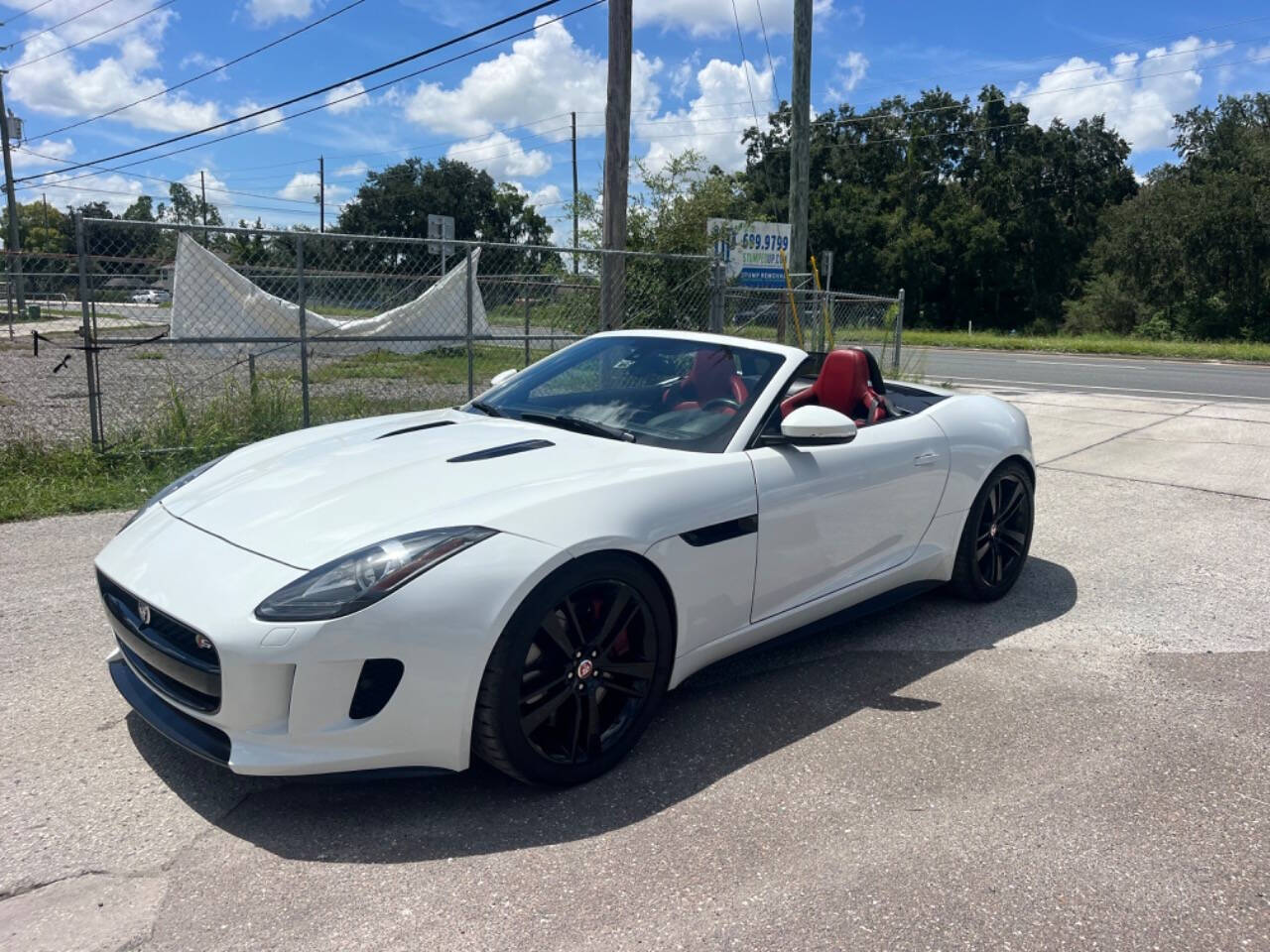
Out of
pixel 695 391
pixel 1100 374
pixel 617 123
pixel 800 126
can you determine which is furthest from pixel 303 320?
Result: pixel 1100 374

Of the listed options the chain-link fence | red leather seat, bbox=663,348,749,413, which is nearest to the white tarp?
the chain-link fence

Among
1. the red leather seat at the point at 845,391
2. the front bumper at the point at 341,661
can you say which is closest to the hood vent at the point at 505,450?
the front bumper at the point at 341,661

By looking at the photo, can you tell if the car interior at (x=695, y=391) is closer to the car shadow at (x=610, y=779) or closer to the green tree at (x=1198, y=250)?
the car shadow at (x=610, y=779)

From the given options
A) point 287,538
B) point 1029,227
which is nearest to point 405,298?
point 287,538

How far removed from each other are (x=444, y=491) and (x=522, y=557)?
447mm

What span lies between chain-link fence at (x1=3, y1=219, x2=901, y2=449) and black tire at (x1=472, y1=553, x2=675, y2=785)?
4.86 metres

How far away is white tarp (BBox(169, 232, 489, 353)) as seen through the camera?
915cm

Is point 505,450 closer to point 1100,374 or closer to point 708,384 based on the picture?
point 708,384

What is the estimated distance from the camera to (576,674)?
301 cm

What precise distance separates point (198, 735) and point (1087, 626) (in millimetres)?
3917

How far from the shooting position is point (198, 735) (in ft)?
9.15

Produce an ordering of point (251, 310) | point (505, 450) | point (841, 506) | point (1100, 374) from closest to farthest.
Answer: point (505, 450), point (841, 506), point (251, 310), point (1100, 374)

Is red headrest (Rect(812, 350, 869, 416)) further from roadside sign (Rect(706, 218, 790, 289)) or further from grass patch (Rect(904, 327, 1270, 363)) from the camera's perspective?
grass patch (Rect(904, 327, 1270, 363))

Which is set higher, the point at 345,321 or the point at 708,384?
the point at 345,321
